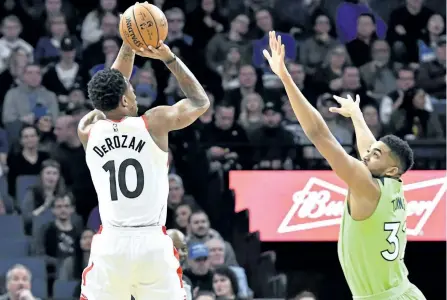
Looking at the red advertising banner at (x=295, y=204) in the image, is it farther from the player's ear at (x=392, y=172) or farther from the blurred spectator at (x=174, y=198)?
the player's ear at (x=392, y=172)

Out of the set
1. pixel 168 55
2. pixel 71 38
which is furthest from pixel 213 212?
pixel 168 55

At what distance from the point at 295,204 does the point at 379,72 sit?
300cm

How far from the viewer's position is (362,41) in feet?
49.2

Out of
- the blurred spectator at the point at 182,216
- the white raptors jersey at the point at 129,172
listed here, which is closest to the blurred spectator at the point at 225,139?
the blurred spectator at the point at 182,216

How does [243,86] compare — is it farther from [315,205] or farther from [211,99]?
[315,205]

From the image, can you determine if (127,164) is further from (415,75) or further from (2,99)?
(415,75)

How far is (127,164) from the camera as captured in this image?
271 inches

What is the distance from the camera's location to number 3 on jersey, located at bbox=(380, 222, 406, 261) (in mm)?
6785

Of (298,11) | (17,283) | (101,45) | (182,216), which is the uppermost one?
(298,11)

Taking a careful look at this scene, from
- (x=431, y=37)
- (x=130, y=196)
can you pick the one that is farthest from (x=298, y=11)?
(x=130, y=196)

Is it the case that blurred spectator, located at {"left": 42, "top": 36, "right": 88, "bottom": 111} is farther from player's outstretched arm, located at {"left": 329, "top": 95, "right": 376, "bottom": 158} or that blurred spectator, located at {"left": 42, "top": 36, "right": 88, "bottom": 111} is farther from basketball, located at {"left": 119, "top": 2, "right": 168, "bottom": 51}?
player's outstretched arm, located at {"left": 329, "top": 95, "right": 376, "bottom": 158}

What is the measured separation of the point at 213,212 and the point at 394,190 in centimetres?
605

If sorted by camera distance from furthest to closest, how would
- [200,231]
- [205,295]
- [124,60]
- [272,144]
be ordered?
[272,144], [200,231], [205,295], [124,60]

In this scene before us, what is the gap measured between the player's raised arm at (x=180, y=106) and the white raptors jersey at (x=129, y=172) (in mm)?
121
